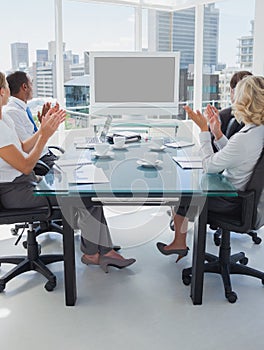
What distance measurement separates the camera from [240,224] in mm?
2314

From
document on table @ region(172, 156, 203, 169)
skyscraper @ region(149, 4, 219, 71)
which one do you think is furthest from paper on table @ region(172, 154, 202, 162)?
skyscraper @ region(149, 4, 219, 71)

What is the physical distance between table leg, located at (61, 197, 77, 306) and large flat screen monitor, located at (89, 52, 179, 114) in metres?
1.48

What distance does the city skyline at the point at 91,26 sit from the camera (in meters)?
5.13

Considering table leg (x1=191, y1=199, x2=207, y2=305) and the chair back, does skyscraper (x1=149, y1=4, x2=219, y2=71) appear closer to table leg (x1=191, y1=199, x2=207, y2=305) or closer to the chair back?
the chair back

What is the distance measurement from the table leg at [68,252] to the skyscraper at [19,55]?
11.5ft

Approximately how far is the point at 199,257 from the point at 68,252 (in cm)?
72

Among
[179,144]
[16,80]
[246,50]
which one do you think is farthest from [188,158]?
[246,50]

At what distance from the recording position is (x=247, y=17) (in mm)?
5312

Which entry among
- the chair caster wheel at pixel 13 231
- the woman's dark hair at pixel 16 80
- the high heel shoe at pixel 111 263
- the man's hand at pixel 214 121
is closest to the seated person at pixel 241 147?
the man's hand at pixel 214 121

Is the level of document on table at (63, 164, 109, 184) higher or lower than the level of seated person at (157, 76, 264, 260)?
lower

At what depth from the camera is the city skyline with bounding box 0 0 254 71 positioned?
5133 millimetres

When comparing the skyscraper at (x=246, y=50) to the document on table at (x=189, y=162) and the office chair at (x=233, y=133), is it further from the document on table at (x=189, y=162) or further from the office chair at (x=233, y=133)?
the document on table at (x=189, y=162)

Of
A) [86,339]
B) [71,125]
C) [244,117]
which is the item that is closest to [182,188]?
[244,117]

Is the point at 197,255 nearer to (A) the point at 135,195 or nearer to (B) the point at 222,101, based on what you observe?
(A) the point at 135,195
